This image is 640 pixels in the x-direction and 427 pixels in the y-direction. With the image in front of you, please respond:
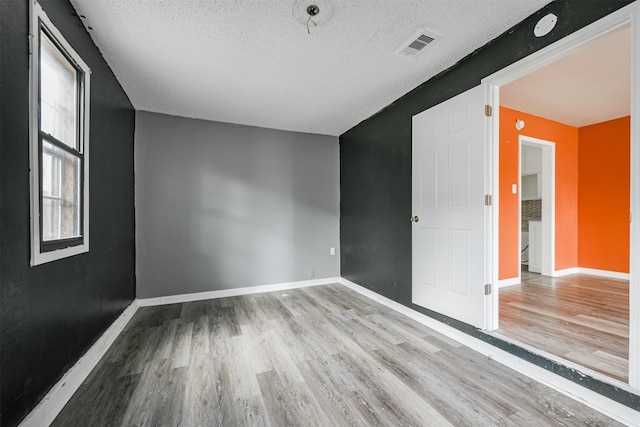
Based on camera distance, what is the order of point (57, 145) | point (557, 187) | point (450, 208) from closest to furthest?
point (57, 145) < point (450, 208) < point (557, 187)

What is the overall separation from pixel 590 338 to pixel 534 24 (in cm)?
244

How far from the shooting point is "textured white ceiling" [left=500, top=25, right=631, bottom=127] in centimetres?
226

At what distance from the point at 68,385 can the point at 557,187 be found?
6.23 m

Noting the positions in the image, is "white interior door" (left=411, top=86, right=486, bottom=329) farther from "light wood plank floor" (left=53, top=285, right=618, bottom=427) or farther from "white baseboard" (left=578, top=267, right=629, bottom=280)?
"white baseboard" (left=578, top=267, right=629, bottom=280)

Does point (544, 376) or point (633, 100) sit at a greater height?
point (633, 100)

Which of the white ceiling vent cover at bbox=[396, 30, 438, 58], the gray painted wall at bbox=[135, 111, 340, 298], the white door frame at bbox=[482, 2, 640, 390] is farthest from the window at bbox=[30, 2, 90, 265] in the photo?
the white door frame at bbox=[482, 2, 640, 390]

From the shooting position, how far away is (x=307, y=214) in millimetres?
4113

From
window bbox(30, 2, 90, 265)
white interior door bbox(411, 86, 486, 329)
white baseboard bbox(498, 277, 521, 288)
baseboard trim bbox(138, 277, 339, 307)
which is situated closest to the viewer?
window bbox(30, 2, 90, 265)

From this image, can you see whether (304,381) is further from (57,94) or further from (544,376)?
(57,94)

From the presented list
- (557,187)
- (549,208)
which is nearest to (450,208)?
(549,208)

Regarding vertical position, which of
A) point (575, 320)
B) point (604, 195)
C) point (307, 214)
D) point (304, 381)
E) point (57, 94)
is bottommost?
point (304, 381)

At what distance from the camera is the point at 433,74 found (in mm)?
2455

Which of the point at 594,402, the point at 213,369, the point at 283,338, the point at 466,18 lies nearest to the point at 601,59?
the point at 466,18

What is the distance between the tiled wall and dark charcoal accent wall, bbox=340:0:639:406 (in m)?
3.71
